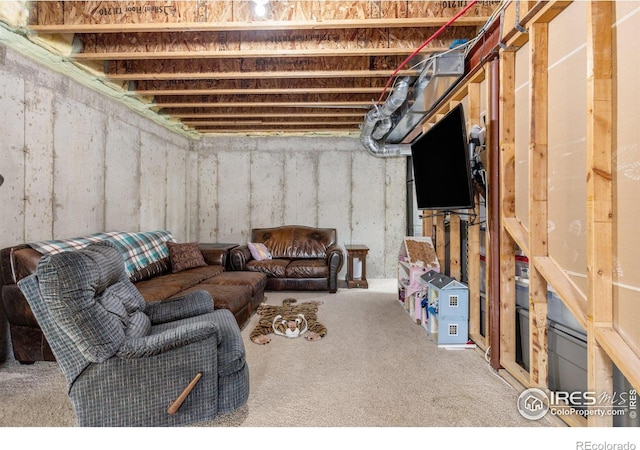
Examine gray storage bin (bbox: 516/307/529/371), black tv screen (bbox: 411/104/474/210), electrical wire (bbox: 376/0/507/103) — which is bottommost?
gray storage bin (bbox: 516/307/529/371)

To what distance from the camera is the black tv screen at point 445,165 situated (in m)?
2.33

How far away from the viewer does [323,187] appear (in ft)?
18.8

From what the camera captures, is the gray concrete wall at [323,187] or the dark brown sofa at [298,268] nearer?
the dark brown sofa at [298,268]

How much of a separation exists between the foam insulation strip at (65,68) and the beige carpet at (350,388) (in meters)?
2.59

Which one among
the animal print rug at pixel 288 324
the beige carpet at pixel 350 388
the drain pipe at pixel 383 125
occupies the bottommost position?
the beige carpet at pixel 350 388

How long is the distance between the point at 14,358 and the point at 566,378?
389 cm

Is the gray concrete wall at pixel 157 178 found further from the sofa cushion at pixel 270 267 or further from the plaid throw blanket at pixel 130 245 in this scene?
the sofa cushion at pixel 270 267

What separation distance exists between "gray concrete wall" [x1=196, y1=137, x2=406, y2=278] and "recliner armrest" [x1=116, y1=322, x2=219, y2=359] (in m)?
4.20

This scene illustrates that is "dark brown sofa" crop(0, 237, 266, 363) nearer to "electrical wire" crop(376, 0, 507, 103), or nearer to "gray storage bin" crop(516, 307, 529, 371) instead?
"gray storage bin" crop(516, 307, 529, 371)

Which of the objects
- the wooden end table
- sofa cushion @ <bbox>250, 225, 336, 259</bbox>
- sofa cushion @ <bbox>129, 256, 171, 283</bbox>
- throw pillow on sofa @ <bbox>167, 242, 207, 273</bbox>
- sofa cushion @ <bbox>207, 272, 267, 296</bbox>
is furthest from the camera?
sofa cushion @ <bbox>250, 225, 336, 259</bbox>

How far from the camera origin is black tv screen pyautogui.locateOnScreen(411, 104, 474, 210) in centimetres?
233

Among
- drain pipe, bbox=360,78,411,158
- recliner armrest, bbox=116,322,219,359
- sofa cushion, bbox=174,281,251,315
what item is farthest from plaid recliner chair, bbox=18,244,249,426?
drain pipe, bbox=360,78,411,158

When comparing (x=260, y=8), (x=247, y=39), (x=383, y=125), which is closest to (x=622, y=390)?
(x=260, y=8)

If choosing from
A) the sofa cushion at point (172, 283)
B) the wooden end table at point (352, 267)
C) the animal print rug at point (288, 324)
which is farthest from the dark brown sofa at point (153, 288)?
the wooden end table at point (352, 267)
